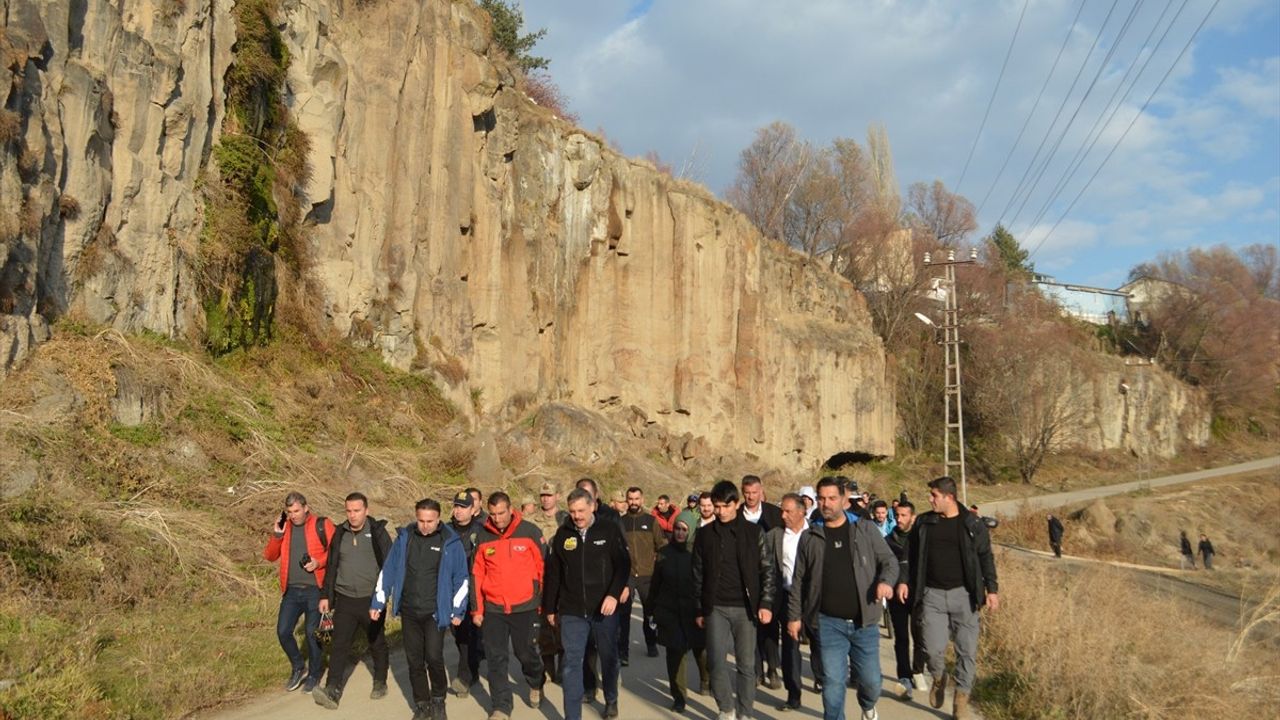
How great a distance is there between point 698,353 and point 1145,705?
28.2 metres

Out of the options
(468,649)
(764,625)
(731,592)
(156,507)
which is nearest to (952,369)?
(156,507)

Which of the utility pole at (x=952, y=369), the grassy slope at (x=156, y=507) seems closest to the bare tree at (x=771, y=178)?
Result: the utility pole at (x=952, y=369)

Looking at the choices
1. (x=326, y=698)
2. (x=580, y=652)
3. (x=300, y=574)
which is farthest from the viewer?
(x=300, y=574)

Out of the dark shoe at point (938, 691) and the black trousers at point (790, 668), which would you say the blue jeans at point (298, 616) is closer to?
the black trousers at point (790, 668)

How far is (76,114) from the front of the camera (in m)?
14.2

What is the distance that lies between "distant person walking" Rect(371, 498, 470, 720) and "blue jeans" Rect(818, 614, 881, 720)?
287cm

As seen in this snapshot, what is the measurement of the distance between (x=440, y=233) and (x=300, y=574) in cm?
1797

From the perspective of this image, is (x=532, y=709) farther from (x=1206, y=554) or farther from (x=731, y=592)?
(x=1206, y=554)

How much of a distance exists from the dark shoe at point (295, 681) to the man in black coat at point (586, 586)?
2.41 meters

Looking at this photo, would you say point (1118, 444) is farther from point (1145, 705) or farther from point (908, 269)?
point (1145, 705)

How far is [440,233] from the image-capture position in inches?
984

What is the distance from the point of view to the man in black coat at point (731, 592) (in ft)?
23.0

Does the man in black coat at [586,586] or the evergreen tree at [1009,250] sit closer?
the man in black coat at [586,586]

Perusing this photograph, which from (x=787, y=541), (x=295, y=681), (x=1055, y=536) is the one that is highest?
(x=787, y=541)
